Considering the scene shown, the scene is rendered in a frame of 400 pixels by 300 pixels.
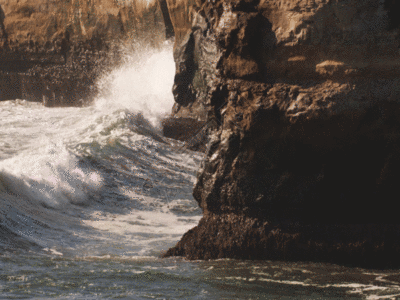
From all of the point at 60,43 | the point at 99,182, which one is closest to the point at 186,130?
the point at 99,182

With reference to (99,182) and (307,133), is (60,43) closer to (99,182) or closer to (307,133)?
(99,182)

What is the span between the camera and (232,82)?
11.8 ft

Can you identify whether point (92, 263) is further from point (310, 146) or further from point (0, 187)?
point (0, 187)

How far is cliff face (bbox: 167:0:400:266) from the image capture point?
10.5ft

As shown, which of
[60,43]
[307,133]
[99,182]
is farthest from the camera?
[60,43]

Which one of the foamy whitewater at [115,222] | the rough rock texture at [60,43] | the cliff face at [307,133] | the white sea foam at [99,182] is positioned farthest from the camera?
the rough rock texture at [60,43]

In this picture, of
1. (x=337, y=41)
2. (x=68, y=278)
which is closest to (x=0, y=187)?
(x=68, y=278)

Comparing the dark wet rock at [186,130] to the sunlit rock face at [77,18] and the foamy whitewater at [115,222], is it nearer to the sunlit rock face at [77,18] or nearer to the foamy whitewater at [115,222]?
the foamy whitewater at [115,222]

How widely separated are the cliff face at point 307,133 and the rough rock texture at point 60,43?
1127cm

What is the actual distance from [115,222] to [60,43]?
38.0ft

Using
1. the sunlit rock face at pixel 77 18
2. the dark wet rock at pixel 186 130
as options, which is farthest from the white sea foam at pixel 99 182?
the sunlit rock face at pixel 77 18

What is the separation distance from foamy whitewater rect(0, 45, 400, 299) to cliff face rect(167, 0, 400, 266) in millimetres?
191

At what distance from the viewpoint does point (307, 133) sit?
328cm

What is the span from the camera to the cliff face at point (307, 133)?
3199 mm
